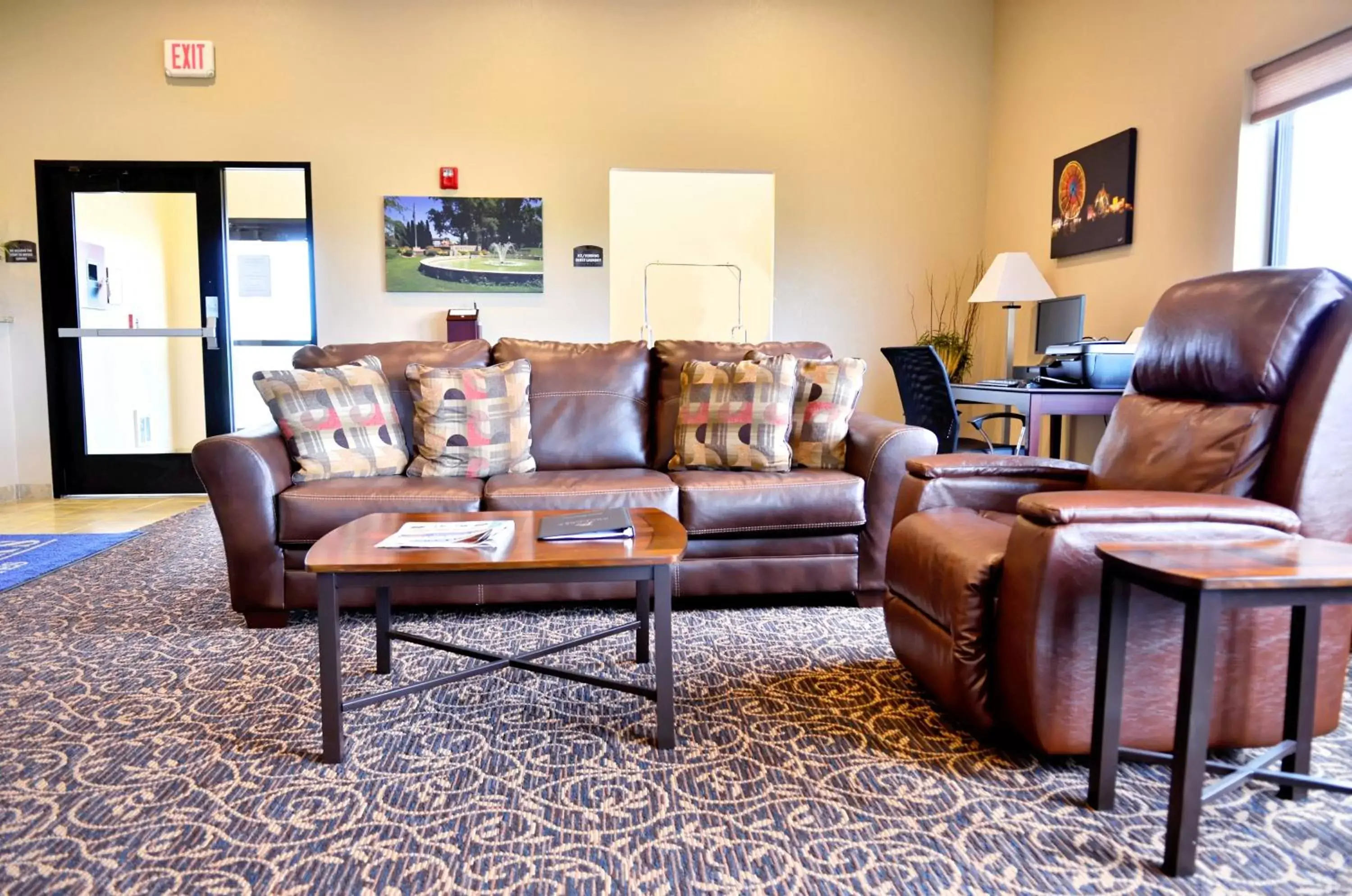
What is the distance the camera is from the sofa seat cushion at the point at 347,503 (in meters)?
2.48

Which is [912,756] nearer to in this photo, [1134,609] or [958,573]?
[958,573]

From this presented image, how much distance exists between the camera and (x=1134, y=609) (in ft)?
4.92

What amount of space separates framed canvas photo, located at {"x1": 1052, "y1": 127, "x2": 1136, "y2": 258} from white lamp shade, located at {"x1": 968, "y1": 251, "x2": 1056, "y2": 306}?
0.23m

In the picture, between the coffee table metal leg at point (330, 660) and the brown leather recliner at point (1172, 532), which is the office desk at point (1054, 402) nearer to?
the brown leather recliner at point (1172, 532)

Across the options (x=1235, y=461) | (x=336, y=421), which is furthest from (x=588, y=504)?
(x=1235, y=461)

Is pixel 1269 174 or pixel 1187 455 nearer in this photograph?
pixel 1187 455

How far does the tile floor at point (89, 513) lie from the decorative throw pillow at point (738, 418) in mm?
3038

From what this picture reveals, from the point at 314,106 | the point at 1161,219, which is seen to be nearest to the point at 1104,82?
the point at 1161,219

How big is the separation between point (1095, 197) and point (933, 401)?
62.0 inches

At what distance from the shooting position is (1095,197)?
13.6ft

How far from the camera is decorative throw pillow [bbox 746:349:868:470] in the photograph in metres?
2.93

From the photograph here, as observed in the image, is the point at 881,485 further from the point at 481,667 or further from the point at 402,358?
the point at 402,358

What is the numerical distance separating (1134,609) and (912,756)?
1.72 feet

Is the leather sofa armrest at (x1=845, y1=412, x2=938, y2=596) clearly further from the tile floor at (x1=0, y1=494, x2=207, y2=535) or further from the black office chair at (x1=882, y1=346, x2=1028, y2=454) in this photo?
the tile floor at (x1=0, y1=494, x2=207, y2=535)
